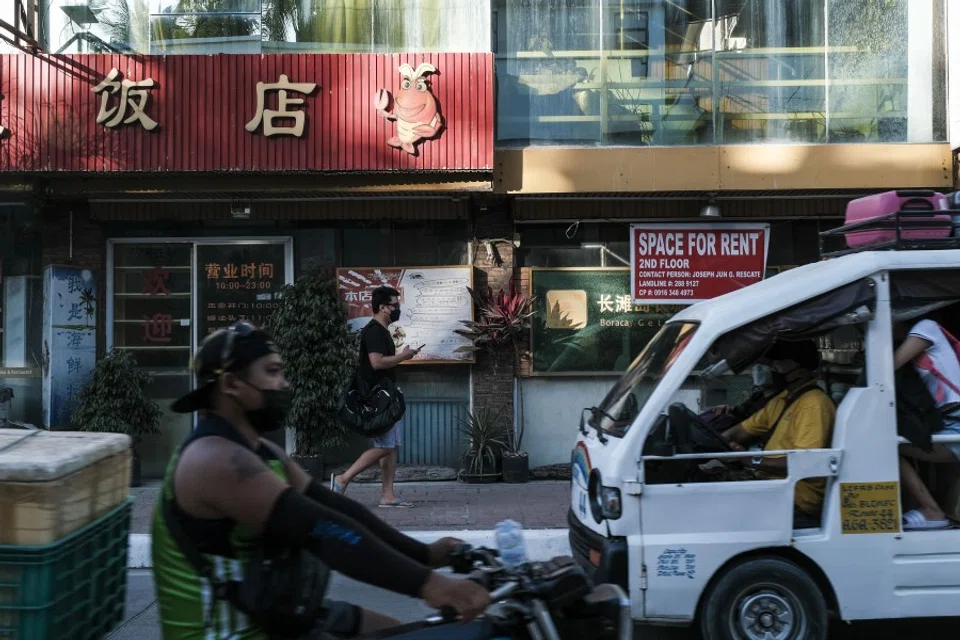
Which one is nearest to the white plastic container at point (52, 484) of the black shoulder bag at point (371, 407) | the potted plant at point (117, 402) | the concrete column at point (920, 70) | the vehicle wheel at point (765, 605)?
the vehicle wheel at point (765, 605)

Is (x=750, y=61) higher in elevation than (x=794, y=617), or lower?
higher

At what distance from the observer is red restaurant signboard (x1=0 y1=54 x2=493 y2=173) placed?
9.88m

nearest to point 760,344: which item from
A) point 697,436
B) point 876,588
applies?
point 697,436

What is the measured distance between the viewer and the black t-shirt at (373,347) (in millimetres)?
8273

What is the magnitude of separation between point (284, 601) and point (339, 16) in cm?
928

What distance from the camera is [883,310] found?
16.1ft

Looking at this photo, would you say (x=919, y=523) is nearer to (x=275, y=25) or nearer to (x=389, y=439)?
(x=389, y=439)

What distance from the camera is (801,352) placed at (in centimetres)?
560

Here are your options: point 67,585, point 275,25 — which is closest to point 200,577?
point 67,585

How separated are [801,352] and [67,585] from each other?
437 cm

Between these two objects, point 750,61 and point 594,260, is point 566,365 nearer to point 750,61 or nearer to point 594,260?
point 594,260

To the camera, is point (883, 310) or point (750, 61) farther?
point (750, 61)

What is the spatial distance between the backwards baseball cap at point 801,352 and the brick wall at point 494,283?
5.38 meters

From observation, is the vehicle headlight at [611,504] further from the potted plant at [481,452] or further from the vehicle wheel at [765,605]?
the potted plant at [481,452]
